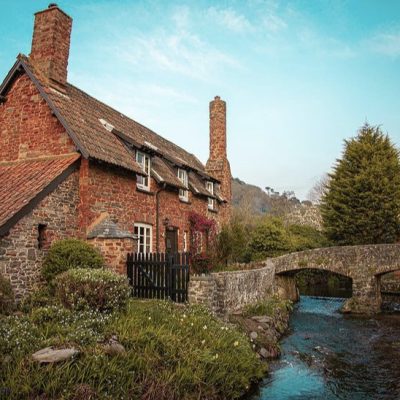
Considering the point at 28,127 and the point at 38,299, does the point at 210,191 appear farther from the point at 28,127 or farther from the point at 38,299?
the point at 38,299

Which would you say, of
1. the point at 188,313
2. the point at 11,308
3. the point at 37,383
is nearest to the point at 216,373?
the point at 188,313

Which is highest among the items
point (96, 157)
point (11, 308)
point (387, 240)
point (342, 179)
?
point (342, 179)

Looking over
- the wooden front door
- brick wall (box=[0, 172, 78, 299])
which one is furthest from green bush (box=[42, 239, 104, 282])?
the wooden front door

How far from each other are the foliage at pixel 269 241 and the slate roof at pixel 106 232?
16.4 metres

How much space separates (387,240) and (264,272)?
47.2 feet

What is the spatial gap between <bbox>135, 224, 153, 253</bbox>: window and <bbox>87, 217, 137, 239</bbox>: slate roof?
9.08 feet

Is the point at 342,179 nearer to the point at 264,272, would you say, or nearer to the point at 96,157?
the point at 264,272

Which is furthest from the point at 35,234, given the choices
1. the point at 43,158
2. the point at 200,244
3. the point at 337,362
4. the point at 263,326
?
the point at 200,244

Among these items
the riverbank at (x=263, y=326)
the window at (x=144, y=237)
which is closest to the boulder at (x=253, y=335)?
the riverbank at (x=263, y=326)

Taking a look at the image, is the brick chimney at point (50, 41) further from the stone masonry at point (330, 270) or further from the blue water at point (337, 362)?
the blue water at point (337, 362)

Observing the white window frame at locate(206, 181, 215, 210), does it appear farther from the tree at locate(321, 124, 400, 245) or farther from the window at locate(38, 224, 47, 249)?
the window at locate(38, 224, 47, 249)

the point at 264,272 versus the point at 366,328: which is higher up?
the point at 264,272

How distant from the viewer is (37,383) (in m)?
5.27

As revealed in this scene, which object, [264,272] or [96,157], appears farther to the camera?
[264,272]
